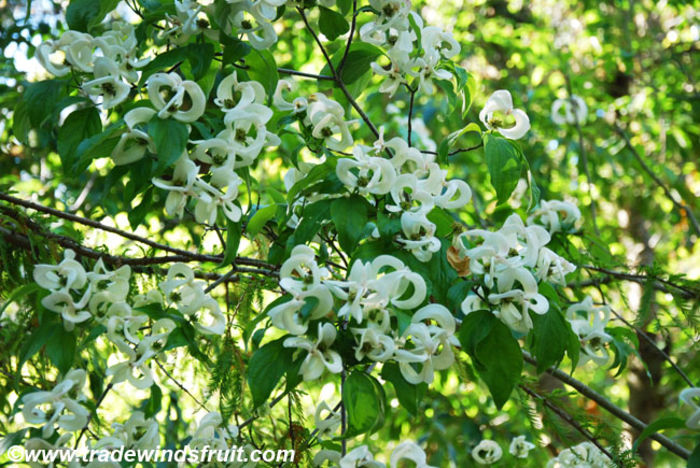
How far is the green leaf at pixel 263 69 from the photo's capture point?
3.50 ft

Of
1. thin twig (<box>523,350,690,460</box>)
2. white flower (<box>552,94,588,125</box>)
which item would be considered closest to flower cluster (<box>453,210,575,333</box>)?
thin twig (<box>523,350,690,460</box>)

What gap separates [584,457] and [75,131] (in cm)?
119

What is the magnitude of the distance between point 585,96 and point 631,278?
2.18 metres

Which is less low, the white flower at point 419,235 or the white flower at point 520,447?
the white flower at point 419,235

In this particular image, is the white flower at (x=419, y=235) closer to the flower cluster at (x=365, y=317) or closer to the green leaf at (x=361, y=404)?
the flower cluster at (x=365, y=317)

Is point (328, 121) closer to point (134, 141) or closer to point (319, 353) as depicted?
point (134, 141)

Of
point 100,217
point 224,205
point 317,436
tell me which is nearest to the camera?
point 224,205

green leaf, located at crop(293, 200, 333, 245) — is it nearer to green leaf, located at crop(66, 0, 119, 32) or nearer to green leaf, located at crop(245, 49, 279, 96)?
green leaf, located at crop(245, 49, 279, 96)

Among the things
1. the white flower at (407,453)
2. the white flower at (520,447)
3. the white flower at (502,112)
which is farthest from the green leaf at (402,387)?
the white flower at (520,447)

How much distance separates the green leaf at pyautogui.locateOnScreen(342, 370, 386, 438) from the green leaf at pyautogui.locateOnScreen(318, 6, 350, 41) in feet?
1.88

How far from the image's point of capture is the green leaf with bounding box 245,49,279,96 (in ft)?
3.50

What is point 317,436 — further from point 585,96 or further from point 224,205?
point 585,96

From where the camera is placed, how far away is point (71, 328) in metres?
0.97

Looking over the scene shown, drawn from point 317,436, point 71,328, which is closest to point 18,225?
point 71,328
